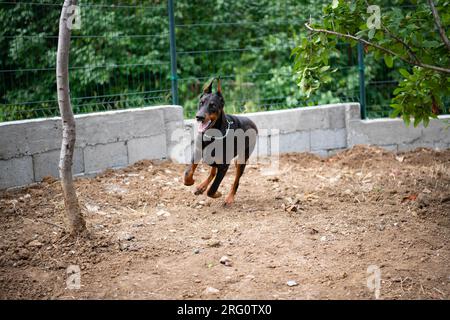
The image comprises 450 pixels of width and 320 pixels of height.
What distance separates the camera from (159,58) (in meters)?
9.93

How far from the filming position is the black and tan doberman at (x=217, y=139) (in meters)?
6.65

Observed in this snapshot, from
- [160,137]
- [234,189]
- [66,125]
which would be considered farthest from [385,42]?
[160,137]

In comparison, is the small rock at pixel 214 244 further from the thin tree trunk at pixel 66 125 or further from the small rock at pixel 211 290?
the thin tree trunk at pixel 66 125

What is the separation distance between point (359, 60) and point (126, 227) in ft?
19.7

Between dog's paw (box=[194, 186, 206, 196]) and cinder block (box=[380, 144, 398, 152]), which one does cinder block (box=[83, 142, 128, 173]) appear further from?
cinder block (box=[380, 144, 398, 152])

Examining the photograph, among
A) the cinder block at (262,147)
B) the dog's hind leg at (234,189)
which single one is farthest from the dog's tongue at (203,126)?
the cinder block at (262,147)

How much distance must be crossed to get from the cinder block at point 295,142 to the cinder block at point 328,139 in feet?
0.40

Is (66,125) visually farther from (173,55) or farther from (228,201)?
(173,55)

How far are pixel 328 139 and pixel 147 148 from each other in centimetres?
324

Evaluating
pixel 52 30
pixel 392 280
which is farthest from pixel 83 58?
pixel 392 280

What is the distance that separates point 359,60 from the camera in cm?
1018

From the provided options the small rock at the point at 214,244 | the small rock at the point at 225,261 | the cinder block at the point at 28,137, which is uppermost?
the cinder block at the point at 28,137

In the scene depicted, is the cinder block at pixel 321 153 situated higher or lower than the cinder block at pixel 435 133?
lower

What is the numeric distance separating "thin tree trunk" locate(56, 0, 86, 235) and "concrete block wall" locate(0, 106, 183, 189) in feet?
7.61
